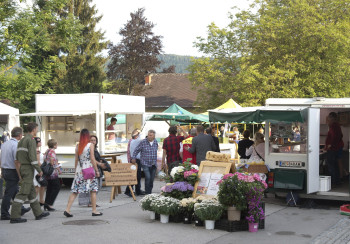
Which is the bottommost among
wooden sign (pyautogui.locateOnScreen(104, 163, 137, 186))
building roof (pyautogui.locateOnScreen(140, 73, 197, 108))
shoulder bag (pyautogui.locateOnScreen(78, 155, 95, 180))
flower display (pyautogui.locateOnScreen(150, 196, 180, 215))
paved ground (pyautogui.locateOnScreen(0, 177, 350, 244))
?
paved ground (pyautogui.locateOnScreen(0, 177, 350, 244))

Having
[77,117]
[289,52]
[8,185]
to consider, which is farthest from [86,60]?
[8,185]

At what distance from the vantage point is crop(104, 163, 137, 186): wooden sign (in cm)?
1363

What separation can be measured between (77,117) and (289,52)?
18.3m

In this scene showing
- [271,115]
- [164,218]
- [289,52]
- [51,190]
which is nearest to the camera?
[164,218]

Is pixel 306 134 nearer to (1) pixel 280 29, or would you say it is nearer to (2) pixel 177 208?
(2) pixel 177 208

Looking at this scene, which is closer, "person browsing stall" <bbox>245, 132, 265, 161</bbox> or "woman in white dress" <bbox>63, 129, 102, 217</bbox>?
"woman in white dress" <bbox>63, 129, 102, 217</bbox>


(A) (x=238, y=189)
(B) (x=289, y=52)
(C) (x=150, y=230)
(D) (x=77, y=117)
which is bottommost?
(C) (x=150, y=230)

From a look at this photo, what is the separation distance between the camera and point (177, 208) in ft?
33.3

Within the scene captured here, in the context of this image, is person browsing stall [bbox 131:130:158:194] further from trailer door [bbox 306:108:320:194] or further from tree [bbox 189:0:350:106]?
tree [bbox 189:0:350:106]

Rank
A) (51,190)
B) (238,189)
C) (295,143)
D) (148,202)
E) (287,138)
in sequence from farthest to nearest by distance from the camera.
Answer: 1. (287,138)
2. (295,143)
3. (51,190)
4. (148,202)
5. (238,189)

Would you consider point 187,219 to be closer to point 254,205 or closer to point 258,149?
point 254,205

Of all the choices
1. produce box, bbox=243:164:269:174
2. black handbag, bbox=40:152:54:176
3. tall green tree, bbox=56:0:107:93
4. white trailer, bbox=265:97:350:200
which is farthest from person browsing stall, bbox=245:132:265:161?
tall green tree, bbox=56:0:107:93

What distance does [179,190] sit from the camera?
10695mm

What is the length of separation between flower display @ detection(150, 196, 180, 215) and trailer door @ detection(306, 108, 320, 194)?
3.86 meters
